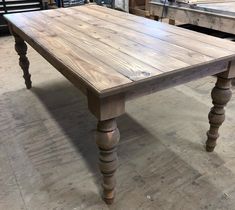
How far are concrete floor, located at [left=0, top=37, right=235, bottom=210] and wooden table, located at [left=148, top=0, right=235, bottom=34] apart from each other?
0.51m

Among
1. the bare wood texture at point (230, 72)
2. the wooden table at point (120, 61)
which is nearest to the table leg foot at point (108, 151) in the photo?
the wooden table at point (120, 61)

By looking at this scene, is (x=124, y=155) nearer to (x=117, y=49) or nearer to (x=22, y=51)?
(x=117, y=49)

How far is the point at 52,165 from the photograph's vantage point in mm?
1381

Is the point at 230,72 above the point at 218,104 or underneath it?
above

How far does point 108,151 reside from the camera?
100 cm

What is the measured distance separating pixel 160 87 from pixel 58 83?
145 cm

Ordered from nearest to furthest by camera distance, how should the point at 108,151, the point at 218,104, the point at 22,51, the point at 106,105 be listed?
the point at 106,105, the point at 108,151, the point at 218,104, the point at 22,51

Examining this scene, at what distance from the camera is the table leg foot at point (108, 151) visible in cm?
94

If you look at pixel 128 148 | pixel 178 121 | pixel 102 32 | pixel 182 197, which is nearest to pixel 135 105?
pixel 178 121

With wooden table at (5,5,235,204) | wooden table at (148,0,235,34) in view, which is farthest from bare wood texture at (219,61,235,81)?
wooden table at (148,0,235,34)

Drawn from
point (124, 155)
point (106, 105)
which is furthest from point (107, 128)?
point (124, 155)

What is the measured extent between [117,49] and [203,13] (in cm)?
139

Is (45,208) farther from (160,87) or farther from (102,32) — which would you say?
(102,32)

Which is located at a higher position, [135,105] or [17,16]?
[17,16]
